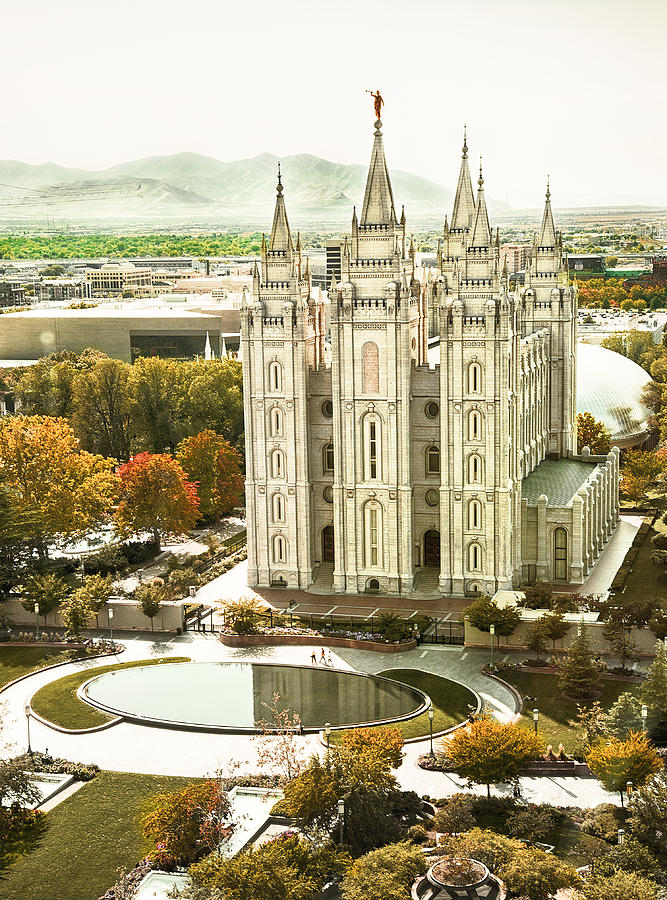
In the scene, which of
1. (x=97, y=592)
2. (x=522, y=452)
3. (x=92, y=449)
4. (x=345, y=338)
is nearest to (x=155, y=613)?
(x=97, y=592)

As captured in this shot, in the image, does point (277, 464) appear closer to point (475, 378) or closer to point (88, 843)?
point (475, 378)

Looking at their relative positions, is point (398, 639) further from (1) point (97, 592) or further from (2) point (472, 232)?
(2) point (472, 232)

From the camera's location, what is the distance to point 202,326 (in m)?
125

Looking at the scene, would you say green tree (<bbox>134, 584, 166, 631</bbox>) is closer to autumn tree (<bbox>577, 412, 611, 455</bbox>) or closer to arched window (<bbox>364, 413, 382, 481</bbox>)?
arched window (<bbox>364, 413, 382, 481</bbox>)

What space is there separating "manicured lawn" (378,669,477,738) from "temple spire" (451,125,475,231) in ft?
78.3

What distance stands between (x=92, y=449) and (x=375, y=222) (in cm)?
3683

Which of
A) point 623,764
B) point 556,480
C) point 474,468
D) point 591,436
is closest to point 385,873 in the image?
point 623,764

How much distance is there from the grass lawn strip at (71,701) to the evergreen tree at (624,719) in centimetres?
1977

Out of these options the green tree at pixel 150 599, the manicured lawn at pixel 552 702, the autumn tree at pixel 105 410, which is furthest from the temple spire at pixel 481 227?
the autumn tree at pixel 105 410

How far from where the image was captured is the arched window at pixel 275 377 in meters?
63.6

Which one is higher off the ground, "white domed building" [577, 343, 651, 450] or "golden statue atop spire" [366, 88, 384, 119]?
"golden statue atop spire" [366, 88, 384, 119]

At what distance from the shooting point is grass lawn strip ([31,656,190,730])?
4850 centimetres

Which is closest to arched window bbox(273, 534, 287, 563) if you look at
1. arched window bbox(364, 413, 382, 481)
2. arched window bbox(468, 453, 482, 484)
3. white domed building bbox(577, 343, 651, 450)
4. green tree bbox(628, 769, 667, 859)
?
arched window bbox(364, 413, 382, 481)

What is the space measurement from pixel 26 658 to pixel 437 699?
19.7 metres
